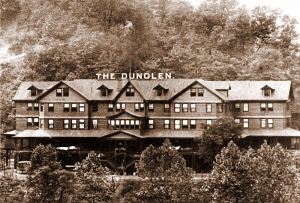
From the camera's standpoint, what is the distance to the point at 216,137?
69688mm

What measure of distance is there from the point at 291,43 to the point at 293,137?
108 ft

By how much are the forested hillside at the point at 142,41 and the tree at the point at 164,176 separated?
3920 centimetres

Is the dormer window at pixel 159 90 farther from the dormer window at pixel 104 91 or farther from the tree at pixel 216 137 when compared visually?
the tree at pixel 216 137

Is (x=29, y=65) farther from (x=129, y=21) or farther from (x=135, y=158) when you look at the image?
(x=135, y=158)

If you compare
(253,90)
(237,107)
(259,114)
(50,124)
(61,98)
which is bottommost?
(50,124)

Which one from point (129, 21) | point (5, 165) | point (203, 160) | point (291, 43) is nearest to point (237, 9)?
point (291, 43)

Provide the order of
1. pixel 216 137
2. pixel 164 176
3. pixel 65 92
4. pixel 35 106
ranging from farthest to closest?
pixel 35 106
pixel 65 92
pixel 216 137
pixel 164 176

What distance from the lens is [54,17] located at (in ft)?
382

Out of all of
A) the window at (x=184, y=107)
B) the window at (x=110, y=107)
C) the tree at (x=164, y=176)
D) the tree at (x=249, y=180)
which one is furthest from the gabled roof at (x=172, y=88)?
the tree at (x=249, y=180)

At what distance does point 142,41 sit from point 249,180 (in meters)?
63.8

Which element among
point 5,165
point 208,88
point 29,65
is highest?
point 29,65

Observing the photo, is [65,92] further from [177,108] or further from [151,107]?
[177,108]

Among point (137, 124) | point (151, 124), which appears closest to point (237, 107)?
point (151, 124)

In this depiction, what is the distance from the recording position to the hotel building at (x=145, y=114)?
77812 millimetres
